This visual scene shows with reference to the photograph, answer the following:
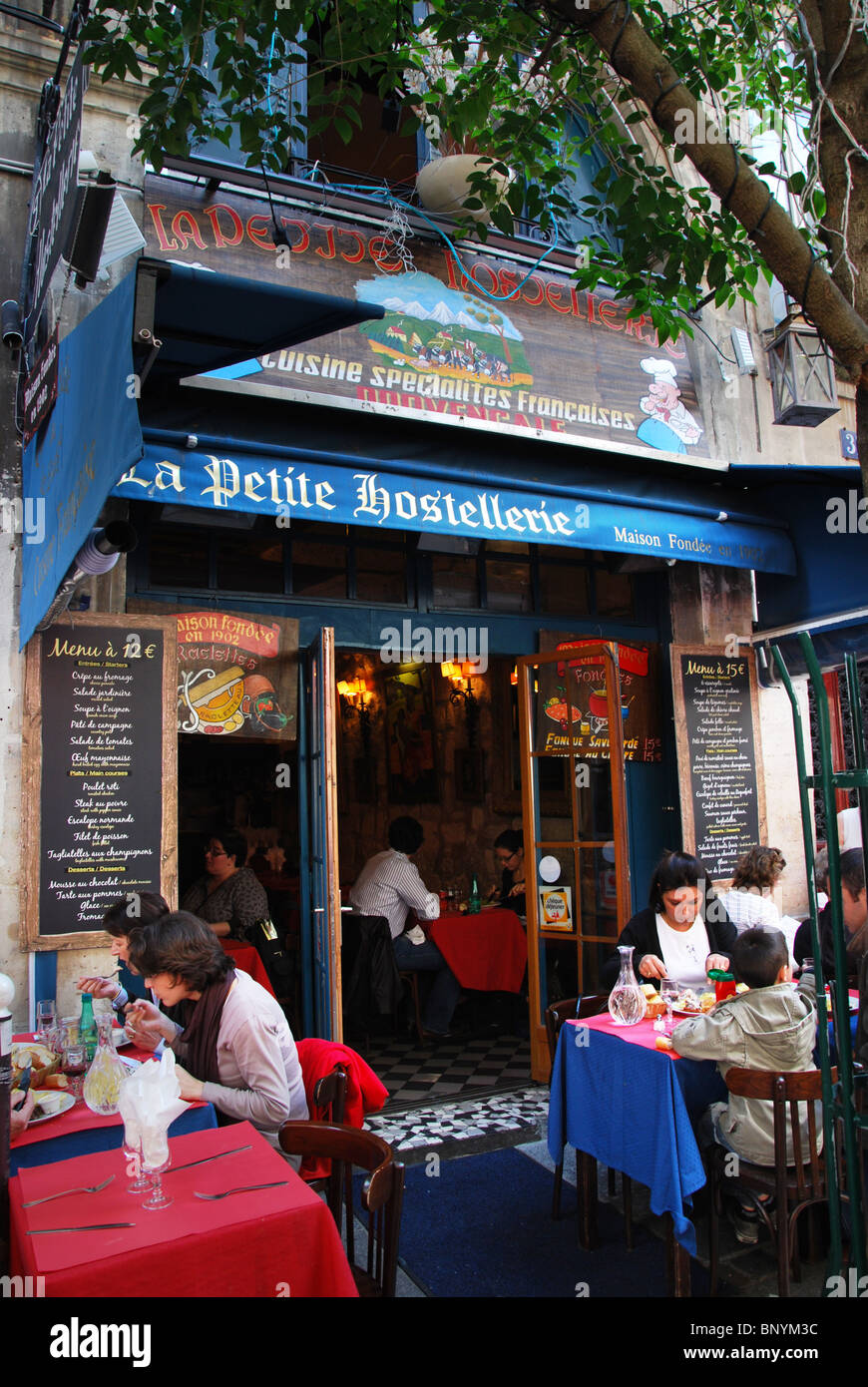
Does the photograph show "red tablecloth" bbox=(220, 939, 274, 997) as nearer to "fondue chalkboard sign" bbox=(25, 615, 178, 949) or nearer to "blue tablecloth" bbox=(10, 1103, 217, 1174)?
"fondue chalkboard sign" bbox=(25, 615, 178, 949)

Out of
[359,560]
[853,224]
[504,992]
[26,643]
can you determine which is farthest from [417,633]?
[853,224]

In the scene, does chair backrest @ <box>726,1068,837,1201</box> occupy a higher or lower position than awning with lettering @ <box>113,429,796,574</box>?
lower

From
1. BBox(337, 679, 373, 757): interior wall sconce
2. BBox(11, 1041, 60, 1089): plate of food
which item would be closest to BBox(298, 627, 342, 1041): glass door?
BBox(11, 1041, 60, 1089): plate of food

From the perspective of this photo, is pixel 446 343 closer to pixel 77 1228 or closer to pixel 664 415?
pixel 664 415

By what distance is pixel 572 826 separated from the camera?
6125 millimetres

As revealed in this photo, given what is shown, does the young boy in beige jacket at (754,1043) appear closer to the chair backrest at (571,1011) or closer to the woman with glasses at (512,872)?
the chair backrest at (571,1011)

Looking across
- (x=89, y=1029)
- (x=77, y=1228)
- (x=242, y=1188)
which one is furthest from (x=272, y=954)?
(x=77, y=1228)

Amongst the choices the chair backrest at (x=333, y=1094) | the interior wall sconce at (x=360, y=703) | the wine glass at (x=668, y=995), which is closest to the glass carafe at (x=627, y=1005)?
the wine glass at (x=668, y=995)

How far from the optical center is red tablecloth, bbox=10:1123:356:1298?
6.85 feet

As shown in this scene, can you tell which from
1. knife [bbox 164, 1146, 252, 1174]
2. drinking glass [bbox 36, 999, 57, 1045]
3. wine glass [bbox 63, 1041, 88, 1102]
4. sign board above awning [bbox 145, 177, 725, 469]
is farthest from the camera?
sign board above awning [bbox 145, 177, 725, 469]

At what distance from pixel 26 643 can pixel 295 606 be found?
1.64m

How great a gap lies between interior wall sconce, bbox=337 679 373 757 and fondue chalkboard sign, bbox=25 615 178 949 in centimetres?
547

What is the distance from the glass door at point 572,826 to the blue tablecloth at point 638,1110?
1.83 meters

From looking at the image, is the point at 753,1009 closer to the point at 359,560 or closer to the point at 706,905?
the point at 706,905
